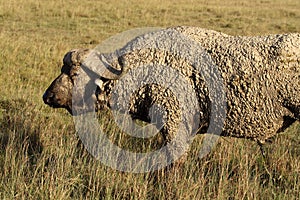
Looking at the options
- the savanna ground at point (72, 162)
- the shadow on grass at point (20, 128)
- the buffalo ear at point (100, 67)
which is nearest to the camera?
the savanna ground at point (72, 162)

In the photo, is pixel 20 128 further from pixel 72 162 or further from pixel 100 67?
pixel 100 67

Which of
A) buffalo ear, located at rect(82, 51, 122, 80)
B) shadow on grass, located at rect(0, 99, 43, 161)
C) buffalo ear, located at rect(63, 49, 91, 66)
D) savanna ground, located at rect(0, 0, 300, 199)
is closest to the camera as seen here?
savanna ground, located at rect(0, 0, 300, 199)

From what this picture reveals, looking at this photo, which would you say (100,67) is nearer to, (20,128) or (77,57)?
(77,57)

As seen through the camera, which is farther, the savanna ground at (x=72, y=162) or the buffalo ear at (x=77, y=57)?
the buffalo ear at (x=77, y=57)

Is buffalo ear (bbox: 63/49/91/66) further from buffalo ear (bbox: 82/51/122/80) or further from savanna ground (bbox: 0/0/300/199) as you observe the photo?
savanna ground (bbox: 0/0/300/199)

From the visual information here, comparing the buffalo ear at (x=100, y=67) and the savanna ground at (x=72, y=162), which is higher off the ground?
the buffalo ear at (x=100, y=67)

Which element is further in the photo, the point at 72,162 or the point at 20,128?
the point at 20,128

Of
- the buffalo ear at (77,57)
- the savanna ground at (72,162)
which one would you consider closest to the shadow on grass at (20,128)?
the savanna ground at (72,162)

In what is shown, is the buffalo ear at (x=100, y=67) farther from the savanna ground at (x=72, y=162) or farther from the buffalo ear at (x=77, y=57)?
the savanna ground at (x=72, y=162)

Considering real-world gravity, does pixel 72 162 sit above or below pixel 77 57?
below

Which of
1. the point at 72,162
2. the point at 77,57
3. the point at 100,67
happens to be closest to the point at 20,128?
the point at 72,162

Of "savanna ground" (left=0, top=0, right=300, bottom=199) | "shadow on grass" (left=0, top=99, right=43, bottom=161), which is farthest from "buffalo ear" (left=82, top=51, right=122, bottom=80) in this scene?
"shadow on grass" (left=0, top=99, right=43, bottom=161)

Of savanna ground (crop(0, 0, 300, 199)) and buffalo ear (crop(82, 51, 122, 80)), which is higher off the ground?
buffalo ear (crop(82, 51, 122, 80))

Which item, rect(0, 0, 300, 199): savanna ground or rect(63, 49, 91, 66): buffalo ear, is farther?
rect(63, 49, 91, 66): buffalo ear
